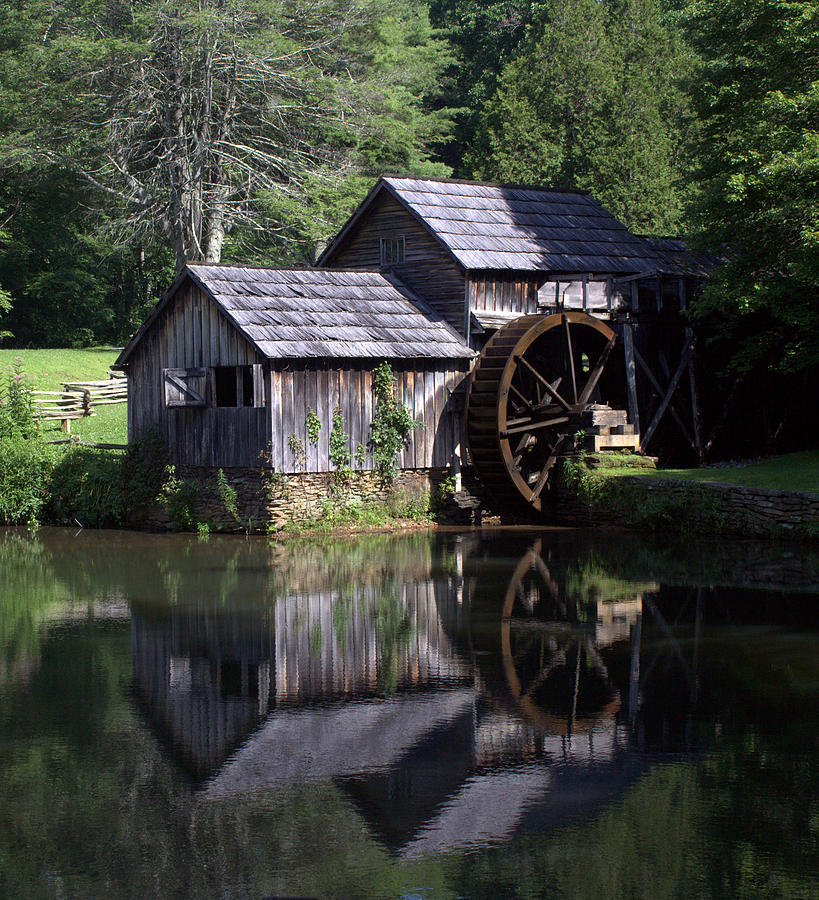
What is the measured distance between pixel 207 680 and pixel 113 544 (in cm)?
1028

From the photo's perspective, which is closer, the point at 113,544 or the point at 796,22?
the point at 113,544

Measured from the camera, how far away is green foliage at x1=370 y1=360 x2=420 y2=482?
23500mm

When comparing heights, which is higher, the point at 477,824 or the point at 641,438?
the point at 641,438

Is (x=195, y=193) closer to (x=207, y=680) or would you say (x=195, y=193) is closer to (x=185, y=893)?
(x=207, y=680)

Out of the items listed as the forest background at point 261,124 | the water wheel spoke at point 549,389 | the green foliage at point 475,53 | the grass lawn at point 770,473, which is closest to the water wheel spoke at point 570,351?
the water wheel spoke at point 549,389

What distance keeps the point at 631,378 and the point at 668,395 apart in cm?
121

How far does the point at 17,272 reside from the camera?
47.3m

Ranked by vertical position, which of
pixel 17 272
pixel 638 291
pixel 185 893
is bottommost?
pixel 185 893

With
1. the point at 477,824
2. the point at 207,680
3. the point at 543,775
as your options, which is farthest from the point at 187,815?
the point at 207,680

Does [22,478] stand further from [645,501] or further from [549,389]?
[645,501]

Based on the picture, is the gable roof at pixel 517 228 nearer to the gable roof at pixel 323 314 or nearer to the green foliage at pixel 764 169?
the gable roof at pixel 323 314

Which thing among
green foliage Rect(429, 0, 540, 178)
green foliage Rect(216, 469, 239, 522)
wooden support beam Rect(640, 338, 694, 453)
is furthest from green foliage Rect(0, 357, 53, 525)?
green foliage Rect(429, 0, 540, 178)

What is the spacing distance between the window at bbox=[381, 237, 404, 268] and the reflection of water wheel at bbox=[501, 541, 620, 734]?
12240 millimetres

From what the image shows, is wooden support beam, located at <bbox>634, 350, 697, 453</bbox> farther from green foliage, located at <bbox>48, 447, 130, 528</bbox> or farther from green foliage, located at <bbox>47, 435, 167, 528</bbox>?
green foliage, located at <bbox>48, 447, 130, 528</bbox>
